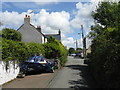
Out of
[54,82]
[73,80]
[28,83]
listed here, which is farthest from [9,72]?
[73,80]

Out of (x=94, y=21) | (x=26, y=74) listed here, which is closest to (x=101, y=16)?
(x=94, y=21)

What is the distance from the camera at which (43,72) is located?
18.8 metres

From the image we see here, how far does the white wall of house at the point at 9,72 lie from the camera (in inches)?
475

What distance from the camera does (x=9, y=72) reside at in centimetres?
1348

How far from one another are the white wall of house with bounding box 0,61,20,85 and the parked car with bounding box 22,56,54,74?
1155 mm

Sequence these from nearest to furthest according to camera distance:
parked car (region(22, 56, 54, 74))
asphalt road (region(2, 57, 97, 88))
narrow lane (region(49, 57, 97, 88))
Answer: narrow lane (region(49, 57, 97, 88)) < asphalt road (region(2, 57, 97, 88)) < parked car (region(22, 56, 54, 74))

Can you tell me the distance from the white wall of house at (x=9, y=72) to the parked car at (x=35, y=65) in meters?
1.15

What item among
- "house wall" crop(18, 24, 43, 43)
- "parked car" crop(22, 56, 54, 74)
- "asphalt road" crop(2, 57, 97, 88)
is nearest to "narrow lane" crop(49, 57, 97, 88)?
"asphalt road" crop(2, 57, 97, 88)

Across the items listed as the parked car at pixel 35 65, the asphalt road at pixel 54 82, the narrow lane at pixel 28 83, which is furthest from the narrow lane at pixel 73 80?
the parked car at pixel 35 65

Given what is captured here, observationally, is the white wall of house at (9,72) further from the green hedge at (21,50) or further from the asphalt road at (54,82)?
the green hedge at (21,50)

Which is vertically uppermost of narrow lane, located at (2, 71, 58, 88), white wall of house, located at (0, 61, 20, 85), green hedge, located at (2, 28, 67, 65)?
green hedge, located at (2, 28, 67, 65)

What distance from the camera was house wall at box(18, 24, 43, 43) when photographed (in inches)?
1526

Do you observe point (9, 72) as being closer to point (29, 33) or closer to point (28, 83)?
point (28, 83)

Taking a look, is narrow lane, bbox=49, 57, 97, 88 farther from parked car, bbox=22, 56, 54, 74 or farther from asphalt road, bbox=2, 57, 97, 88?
parked car, bbox=22, 56, 54, 74
